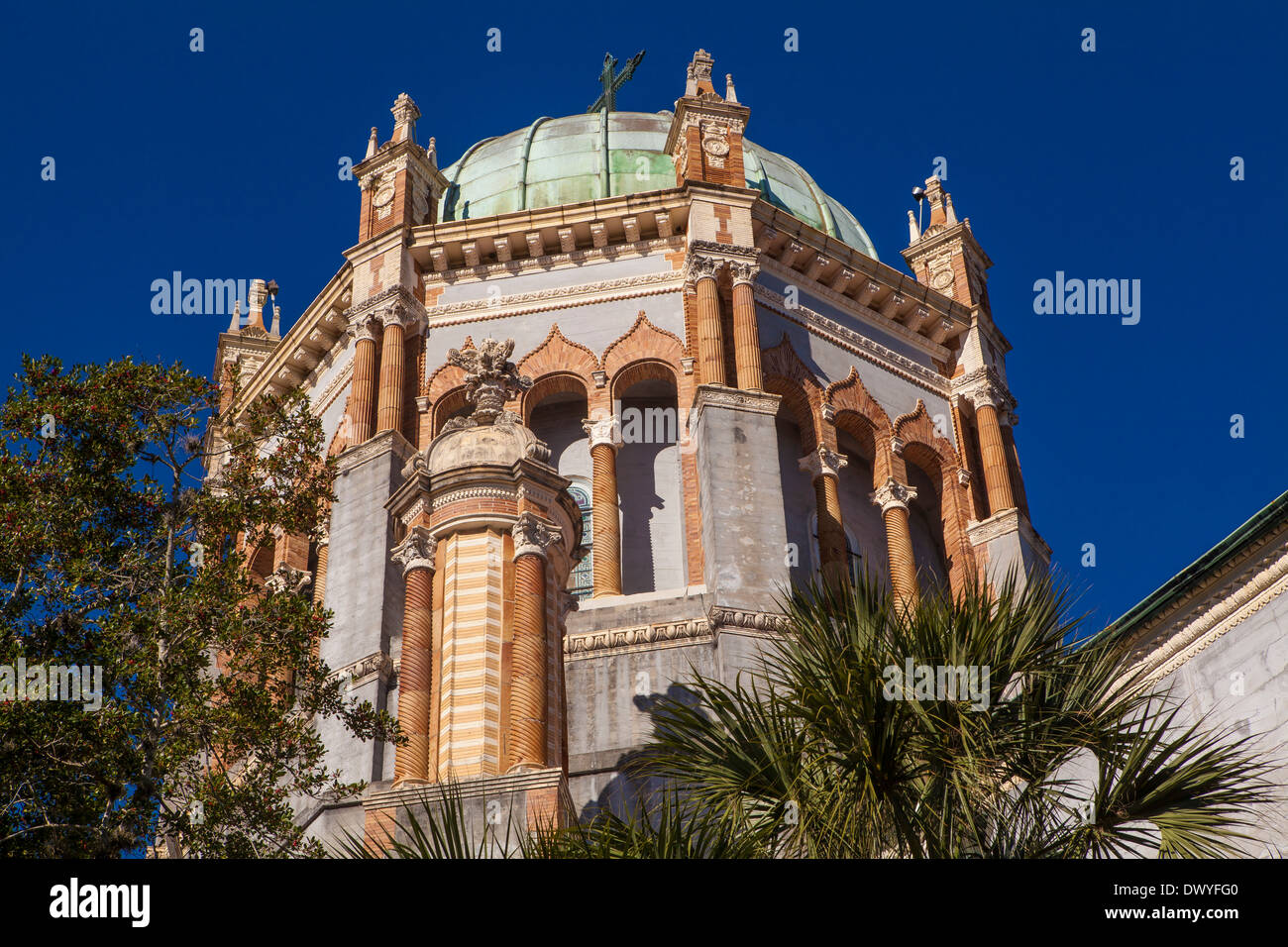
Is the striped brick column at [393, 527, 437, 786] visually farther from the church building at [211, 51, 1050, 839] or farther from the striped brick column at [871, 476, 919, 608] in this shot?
the striped brick column at [871, 476, 919, 608]

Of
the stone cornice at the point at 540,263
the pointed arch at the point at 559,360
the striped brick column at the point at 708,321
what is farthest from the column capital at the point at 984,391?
the pointed arch at the point at 559,360

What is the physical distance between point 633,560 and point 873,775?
59.6ft

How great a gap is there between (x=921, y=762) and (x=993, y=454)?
73.6 feet

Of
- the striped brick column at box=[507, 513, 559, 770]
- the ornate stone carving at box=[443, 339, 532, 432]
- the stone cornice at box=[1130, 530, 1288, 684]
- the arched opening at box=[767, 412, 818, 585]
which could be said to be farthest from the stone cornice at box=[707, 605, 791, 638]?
the striped brick column at box=[507, 513, 559, 770]

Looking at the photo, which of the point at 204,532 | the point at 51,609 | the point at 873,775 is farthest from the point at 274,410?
the point at 873,775

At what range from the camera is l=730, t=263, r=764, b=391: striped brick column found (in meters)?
32.8

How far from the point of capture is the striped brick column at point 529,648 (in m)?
17.7

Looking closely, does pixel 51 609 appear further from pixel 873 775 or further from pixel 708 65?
pixel 708 65

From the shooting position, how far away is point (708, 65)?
38.3 m

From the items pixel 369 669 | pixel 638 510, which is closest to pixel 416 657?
pixel 369 669

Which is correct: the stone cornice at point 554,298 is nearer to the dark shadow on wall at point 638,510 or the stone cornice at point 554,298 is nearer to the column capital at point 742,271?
the column capital at point 742,271

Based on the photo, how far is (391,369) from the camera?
113 feet

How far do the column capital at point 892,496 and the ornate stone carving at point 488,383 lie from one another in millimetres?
14654

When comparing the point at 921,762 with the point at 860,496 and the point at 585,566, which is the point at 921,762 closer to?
the point at 585,566
